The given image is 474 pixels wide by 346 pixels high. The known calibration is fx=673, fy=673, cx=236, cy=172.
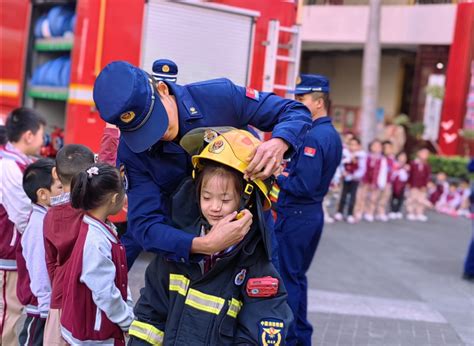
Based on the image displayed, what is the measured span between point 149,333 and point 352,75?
2296 cm

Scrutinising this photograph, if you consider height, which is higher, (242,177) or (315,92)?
(315,92)

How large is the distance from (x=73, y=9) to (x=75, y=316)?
5726 mm

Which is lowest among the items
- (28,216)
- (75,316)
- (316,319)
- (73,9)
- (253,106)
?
(316,319)

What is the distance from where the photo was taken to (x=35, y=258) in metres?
3.79

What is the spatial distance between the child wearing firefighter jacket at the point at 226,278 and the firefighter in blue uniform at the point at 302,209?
2.42 m

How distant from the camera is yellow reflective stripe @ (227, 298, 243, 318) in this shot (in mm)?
2545

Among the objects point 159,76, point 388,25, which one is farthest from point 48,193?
point 388,25

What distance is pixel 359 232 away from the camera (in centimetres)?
1166

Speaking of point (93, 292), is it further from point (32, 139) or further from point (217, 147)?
point (32, 139)

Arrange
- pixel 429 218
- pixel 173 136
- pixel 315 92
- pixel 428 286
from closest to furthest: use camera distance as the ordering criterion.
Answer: pixel 173 136 < pixel 315 92 < pixel 428 286 < pixel 429 218

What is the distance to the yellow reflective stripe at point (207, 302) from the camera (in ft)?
8.29

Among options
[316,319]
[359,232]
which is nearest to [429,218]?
[359,232]

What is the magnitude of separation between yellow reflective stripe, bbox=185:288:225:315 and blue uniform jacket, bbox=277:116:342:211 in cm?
256

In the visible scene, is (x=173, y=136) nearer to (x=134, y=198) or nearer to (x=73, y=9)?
(x=134, y=198)
